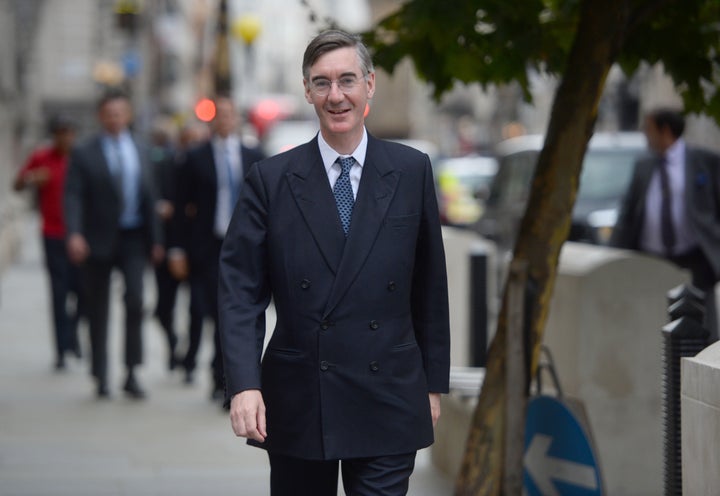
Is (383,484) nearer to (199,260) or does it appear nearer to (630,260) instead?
(630,260)

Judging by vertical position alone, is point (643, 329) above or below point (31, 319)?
above

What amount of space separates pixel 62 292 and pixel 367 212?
28.2 ft

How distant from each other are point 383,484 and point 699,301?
6.22 ft

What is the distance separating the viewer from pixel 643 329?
731 centimetres

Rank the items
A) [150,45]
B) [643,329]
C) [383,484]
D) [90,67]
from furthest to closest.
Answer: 1. [150,45]
2. [90,67]
3. [643,329]
4. [383,484]

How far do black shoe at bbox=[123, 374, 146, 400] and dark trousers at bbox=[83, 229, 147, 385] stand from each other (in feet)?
0.27

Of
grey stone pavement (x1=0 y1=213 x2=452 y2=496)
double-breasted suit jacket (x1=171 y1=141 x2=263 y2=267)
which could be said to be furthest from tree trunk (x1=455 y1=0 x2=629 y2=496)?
double-breasted suit jacket (x1=171 y1=141 x2=263 y2=267)

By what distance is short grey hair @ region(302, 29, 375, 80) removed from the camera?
4.31 metres

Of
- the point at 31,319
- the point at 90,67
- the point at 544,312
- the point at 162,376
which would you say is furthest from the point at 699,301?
the point at 90,67

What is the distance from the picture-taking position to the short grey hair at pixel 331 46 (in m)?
4.31

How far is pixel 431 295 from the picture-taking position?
14.7ft

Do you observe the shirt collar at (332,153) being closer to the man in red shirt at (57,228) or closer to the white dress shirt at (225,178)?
the white dress shirt at (225,178)

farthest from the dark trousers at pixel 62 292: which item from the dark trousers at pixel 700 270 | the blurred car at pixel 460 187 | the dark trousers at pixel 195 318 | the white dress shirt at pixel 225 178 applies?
the blurred car at pixel 460 187

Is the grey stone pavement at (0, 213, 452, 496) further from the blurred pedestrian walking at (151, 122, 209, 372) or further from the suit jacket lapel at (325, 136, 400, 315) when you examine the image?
the suit jacket lapel at (325, 136, 400, 315)
